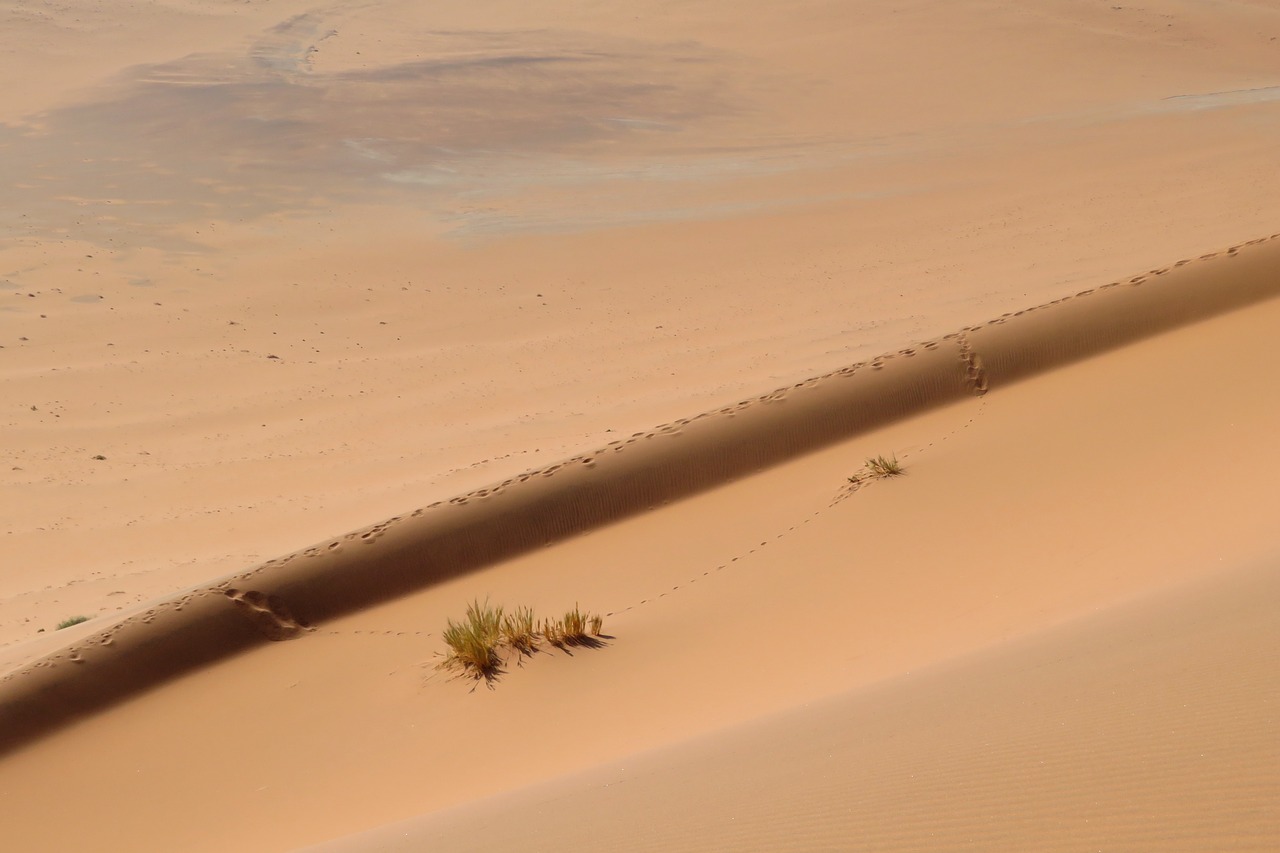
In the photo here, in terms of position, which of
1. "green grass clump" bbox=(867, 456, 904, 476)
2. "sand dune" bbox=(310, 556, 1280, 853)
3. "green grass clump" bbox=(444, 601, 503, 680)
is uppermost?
"green grass clump" bbox=(867, 456, 904, 476)

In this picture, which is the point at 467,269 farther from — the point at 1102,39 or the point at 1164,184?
the point at 1102,39

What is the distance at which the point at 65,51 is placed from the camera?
1266 inches

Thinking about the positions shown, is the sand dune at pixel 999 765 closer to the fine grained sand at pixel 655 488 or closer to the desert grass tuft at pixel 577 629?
the fine grained sand at pixel 655 488

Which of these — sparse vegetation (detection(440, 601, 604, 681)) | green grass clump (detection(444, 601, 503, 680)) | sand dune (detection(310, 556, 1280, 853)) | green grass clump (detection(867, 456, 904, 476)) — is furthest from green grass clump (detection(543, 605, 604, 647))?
green grass clump (detection(867, 456, 904, 476))

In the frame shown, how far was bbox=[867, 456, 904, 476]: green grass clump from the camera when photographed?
26.2 feet

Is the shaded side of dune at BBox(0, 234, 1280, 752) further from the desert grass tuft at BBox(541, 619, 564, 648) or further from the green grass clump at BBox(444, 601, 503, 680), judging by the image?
the desert grass tuft at BBox(541, 619, 564, 648)

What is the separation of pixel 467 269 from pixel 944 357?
31.4 ft

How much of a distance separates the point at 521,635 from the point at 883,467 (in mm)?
2925

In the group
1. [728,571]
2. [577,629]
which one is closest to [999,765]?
[577,629]

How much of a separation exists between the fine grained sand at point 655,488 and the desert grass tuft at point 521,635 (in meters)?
0.22

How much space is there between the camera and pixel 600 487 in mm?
8445

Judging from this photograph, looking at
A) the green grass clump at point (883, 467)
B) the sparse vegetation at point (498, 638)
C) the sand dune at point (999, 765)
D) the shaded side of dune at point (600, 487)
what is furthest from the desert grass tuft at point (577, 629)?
the green grass clump at point (883, 467)

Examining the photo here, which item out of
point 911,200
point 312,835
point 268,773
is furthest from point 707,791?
point 911,200

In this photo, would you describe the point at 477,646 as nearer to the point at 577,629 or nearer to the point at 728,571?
the point at 577,629
